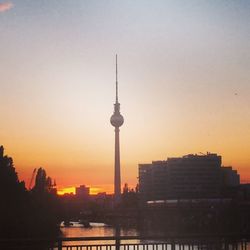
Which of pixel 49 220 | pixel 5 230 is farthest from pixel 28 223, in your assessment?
pixel 49 220

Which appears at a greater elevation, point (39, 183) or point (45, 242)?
point (39, 183)

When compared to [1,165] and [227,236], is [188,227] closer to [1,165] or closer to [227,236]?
[1,165]

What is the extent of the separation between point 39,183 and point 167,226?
76759 millimetres

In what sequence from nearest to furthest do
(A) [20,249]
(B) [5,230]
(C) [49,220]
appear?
(A) [20,249] < (B) [5,230] < (C) [49,220]

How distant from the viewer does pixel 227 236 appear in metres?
27.6

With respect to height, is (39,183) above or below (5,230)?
above

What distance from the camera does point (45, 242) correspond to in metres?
27.1

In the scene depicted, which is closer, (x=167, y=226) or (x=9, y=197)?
(x=9, y=197)

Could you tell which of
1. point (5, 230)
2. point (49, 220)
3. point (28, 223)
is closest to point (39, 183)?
point (49, 220)

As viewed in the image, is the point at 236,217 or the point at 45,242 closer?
the point at 45,242

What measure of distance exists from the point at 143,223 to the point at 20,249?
17209 centimetres

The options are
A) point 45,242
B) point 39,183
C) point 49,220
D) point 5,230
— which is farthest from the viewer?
point 39,183

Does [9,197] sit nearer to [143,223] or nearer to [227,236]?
[227,236]

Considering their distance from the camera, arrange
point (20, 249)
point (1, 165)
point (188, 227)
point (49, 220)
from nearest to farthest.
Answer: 1. point (20, 249)
2. point (1, 165)
3. point (49, 220)
4. point (188, 227)
